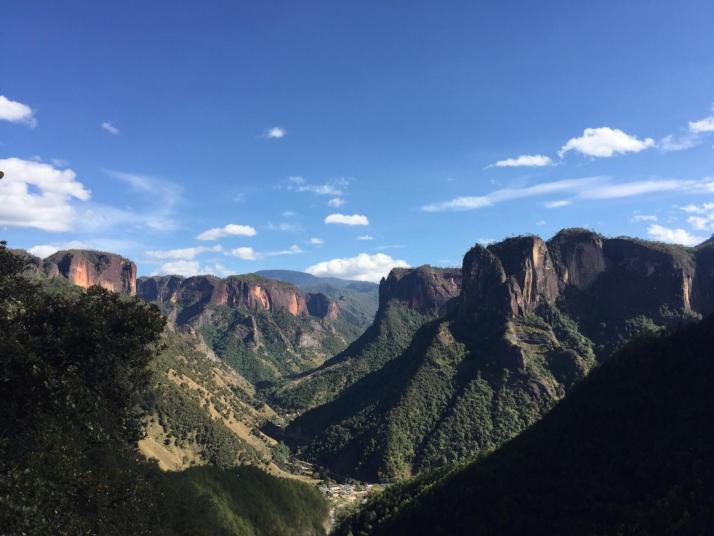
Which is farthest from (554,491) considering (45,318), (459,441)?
(459,441)

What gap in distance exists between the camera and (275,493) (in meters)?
128

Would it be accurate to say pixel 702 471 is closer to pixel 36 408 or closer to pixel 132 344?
pixel 132 344

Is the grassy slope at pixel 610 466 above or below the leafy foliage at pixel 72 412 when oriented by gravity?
below

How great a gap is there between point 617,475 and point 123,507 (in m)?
80.4

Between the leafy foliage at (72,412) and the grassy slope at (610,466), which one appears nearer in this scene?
the leafy foliage at (72,412)

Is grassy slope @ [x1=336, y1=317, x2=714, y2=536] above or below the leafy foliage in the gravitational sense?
below

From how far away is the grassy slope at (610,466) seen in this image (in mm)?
70250

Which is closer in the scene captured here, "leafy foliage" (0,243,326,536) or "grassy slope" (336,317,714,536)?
"leafy foliage" (0,243,326,536)

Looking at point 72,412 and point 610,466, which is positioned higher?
point 72,412

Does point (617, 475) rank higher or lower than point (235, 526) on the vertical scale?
higher

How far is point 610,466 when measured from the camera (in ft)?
270

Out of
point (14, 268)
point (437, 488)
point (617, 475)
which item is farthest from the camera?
point (437, 488)

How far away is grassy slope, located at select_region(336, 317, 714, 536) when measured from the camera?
230 feet

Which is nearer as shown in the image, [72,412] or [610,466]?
[72,412]
